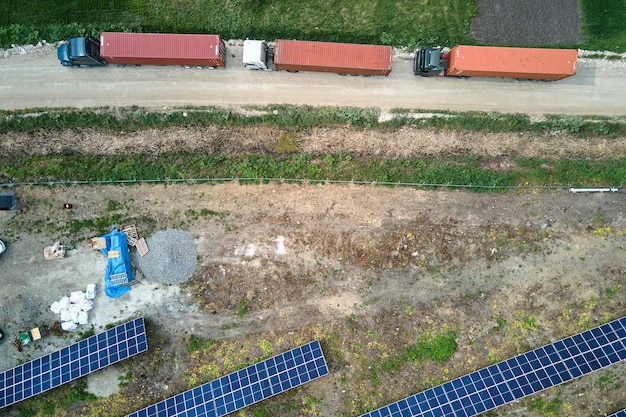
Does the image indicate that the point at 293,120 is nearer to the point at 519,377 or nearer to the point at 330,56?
the point at 330,56

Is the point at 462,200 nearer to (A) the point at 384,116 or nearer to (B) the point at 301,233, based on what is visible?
(A) the point at 384,116

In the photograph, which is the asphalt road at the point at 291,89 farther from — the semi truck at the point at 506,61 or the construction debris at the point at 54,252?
the construction debris at the point at 54,252

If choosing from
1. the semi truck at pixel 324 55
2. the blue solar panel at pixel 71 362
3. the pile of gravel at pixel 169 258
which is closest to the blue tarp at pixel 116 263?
the pile of gravel at pixel 169 258

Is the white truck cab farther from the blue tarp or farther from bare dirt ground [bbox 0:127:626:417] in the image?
the blue tarp

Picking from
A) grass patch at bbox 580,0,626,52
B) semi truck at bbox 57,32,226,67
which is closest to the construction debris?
semi truck at bbox 57,32,226,67

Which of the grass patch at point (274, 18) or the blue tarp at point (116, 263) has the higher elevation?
the grass patch at point (274, 18)

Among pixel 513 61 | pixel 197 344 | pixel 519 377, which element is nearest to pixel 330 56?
pixel 513 61
